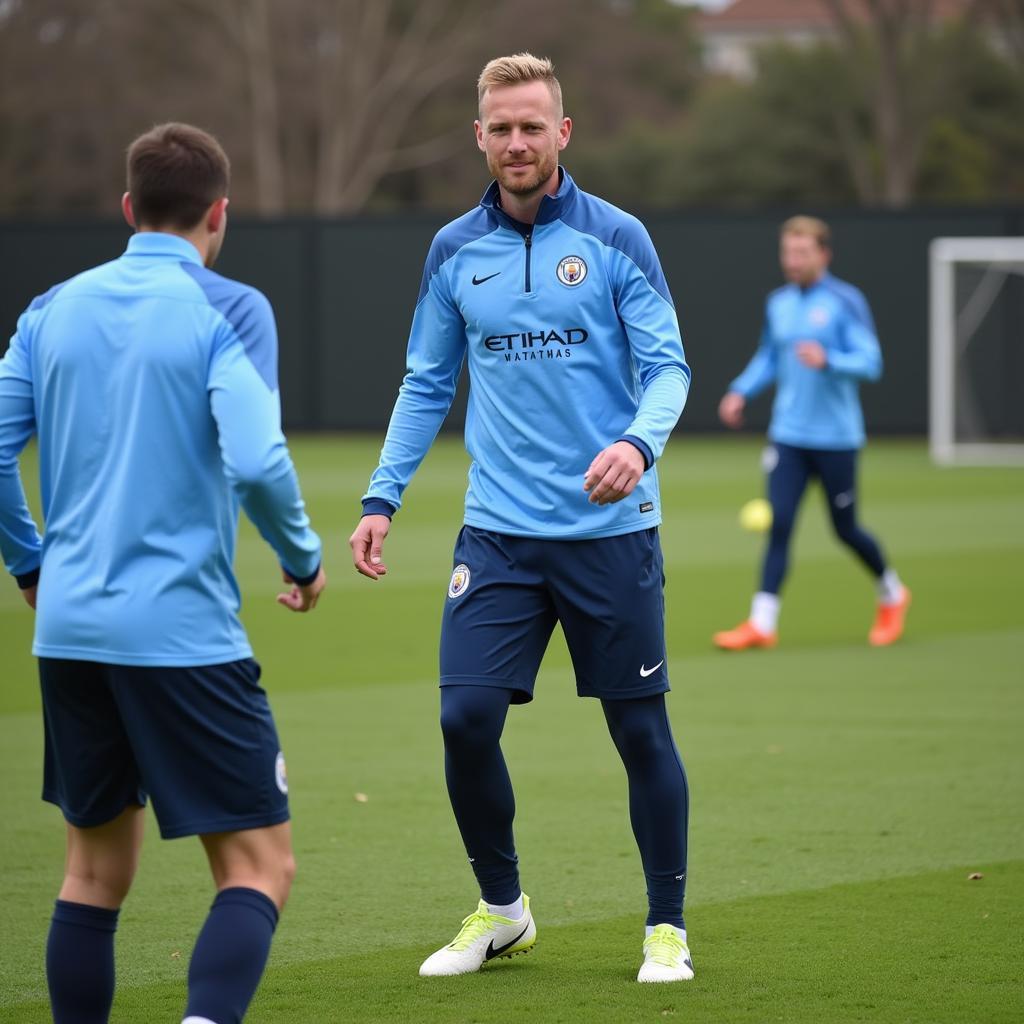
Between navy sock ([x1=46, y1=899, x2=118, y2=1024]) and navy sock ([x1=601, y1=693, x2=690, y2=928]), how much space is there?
1467 mm

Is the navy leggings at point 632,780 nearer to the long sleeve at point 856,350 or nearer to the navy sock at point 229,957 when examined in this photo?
the navy sock at point 229,957

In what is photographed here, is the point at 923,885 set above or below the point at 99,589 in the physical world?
below

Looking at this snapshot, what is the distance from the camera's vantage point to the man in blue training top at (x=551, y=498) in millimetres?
4648

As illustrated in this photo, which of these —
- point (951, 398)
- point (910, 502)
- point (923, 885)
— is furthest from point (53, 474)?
point (951, 398)

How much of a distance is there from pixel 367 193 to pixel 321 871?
43.7m

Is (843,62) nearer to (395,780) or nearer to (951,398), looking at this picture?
(951,398)

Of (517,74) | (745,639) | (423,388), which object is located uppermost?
(517,74)

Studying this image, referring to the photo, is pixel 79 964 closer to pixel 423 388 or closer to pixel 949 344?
pixel 423 388

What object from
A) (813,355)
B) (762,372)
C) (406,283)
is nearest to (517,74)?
(813,355)

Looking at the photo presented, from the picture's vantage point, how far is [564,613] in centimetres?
473

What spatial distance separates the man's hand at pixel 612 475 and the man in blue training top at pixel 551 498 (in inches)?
12.8

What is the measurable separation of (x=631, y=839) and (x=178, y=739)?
293 centimetres

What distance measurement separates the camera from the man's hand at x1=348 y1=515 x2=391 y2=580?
15.4 feet

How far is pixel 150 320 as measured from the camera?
359 centimetres
